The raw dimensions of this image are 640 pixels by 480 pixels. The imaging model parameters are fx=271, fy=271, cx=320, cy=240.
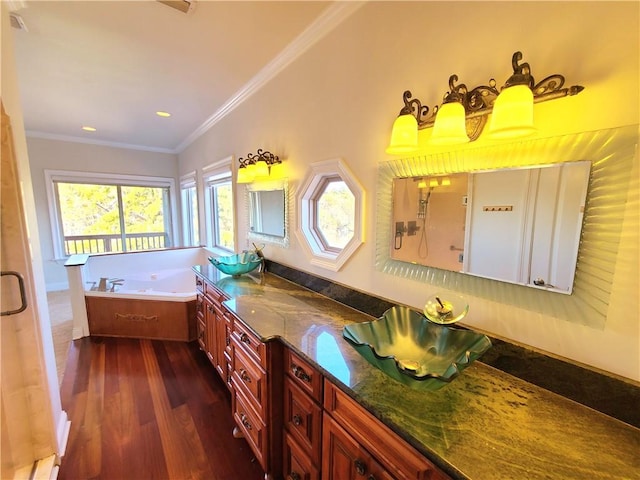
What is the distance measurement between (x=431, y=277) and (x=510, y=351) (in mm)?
404

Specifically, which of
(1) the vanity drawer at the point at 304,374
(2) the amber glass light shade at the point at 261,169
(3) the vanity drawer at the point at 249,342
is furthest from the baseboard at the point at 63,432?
(2) the amber glass light shade at the point at 261,169

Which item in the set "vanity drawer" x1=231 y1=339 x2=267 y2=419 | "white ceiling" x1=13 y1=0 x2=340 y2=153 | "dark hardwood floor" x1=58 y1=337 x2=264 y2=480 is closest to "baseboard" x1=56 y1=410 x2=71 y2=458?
"dark hardwood floor" x1=58 y1=337 x2=264 y2=480

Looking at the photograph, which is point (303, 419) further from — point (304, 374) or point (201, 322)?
point (201, 322)

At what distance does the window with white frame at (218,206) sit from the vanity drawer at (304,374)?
229 centimetres

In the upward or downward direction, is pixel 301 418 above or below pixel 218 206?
below

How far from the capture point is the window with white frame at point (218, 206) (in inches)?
135

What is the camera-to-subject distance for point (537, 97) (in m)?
0.89

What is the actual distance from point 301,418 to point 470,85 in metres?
1.59

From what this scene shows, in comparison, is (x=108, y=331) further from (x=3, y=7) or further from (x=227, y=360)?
(x=3, y=7)

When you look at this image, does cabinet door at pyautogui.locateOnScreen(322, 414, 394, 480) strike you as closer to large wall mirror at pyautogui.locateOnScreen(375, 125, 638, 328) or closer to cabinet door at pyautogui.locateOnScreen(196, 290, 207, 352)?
large wall mirror at pyautogui.locateOnScreen(375, 125, 638, 328)

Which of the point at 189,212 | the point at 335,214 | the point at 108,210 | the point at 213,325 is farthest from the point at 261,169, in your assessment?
the point at 108,210

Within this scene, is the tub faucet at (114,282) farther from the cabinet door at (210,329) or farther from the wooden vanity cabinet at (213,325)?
the cabinet door at (210,329)

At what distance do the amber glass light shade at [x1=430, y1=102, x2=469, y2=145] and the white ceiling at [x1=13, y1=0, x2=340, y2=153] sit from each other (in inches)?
39.9

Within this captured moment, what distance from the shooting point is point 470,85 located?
1.08 meters
